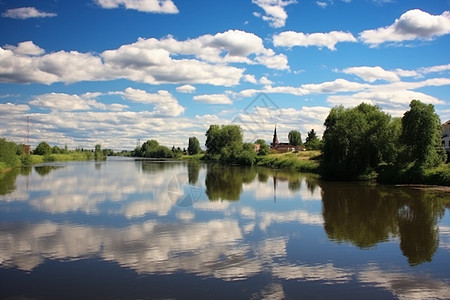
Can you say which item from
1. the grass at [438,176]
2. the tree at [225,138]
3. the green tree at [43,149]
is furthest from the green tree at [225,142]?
the grass at [438,176]

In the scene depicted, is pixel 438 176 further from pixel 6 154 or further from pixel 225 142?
pixel 225 142

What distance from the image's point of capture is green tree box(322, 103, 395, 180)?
43969mm

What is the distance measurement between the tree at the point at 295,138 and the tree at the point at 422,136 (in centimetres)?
12523

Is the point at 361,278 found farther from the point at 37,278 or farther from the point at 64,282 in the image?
the point at 37,278

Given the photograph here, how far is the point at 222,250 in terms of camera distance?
13.0 meters

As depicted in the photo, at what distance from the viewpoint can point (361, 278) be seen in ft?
34.6

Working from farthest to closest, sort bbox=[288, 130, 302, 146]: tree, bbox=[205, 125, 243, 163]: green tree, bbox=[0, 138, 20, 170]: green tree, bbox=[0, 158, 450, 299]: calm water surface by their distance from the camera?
bbox=[288, 130, 302, 146]: tree
bbox=[205, 125, 243, 163]: green tree
bbox=[0, 138, 20, 170]: green tree
bbox=[0, 158, 450, 299]: calm water surface

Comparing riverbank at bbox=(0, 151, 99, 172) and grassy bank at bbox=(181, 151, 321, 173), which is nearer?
grassy bank at bbox=(181, 151, 321, 173)

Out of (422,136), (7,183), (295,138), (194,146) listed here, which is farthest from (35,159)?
(295,138)

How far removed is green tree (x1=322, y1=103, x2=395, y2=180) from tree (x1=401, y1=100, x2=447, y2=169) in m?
4.41

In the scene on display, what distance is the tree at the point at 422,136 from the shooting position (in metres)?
37.4

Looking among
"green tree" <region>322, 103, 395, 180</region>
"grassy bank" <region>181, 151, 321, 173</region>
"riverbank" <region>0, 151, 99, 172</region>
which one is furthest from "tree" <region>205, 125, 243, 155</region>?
"green tree" <region>322, 103, 395, 180</region>

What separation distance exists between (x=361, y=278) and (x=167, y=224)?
922cm

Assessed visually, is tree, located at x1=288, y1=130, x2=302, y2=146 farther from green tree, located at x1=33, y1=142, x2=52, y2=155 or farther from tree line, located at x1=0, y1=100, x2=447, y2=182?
tree line, located at x1=0, y1=100, x2=447, y2=182
